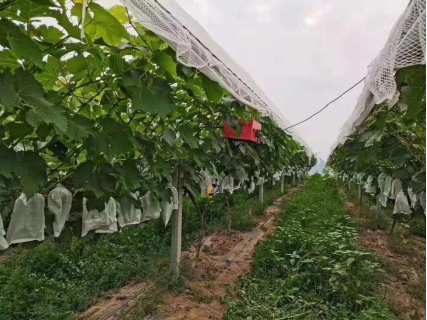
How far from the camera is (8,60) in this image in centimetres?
119

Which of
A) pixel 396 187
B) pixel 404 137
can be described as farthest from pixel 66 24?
pixel 396 187

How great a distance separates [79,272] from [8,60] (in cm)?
374

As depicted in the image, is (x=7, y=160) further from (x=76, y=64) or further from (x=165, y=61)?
(x=165, y=61)

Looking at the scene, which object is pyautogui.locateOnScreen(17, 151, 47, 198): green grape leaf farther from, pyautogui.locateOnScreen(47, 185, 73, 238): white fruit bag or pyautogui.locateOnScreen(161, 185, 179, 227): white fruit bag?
pyautogui.locateOnScreen(161, 185, 179, 227): white fruit bag

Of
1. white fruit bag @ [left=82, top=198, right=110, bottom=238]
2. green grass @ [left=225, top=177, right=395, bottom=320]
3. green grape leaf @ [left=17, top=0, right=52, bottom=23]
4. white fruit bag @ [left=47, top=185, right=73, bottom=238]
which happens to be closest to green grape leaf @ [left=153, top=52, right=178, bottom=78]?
green grape leaf @ [left=17, top=0, right=52, bottom=23]

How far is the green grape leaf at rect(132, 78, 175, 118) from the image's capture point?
1.33 m

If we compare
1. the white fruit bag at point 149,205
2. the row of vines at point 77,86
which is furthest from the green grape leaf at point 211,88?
the white fruit bag at point 149,205

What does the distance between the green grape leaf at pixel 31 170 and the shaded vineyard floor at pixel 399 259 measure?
85.1 inches

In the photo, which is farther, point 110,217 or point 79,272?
point 79,272

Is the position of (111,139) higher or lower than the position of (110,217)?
higher

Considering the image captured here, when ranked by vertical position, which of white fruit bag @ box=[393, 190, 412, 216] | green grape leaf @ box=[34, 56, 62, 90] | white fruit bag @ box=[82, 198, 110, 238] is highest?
green grape leaf @ box=[34, 56, 62, 90]

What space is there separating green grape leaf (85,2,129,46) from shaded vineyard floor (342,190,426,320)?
2136mm

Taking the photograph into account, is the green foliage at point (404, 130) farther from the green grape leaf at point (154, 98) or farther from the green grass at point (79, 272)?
the green grass at point (79, 272)

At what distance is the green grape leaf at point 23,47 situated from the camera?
0.93 metres
